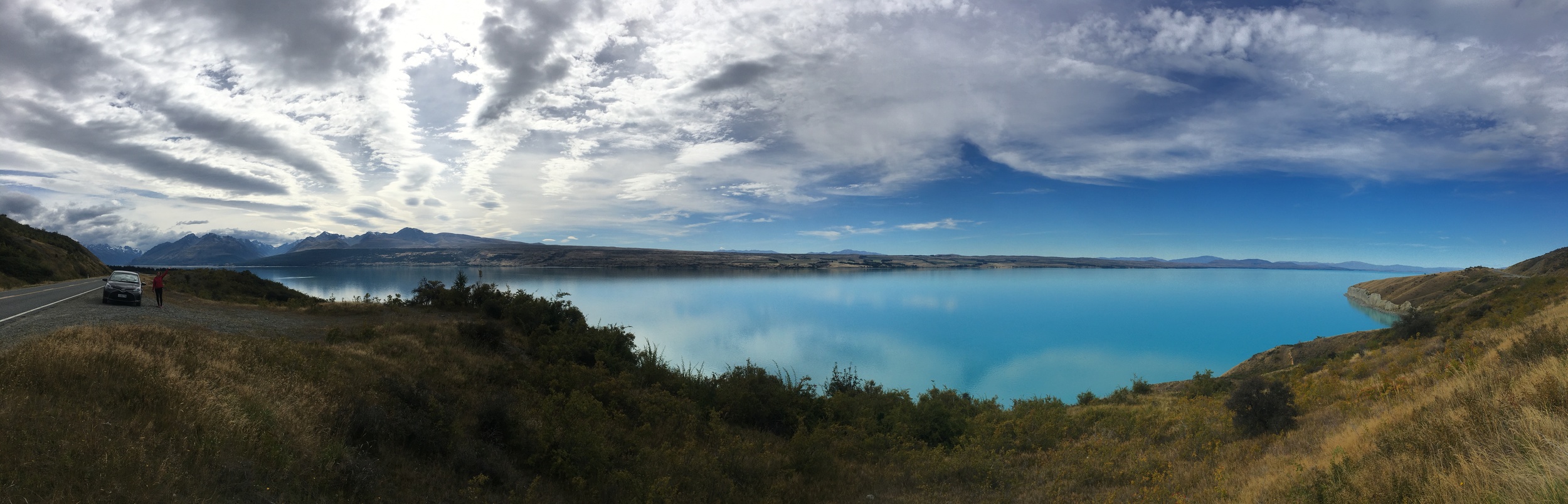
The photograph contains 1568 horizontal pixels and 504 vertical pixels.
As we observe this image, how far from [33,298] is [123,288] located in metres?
3.94

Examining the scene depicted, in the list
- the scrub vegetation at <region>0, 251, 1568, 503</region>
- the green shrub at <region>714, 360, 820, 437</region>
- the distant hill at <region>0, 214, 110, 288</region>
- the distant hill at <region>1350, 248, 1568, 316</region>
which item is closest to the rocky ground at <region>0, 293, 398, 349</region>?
the scrub vegetation at <region>0, 251, 1568, 503</region>

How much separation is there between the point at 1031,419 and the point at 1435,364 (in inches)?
287

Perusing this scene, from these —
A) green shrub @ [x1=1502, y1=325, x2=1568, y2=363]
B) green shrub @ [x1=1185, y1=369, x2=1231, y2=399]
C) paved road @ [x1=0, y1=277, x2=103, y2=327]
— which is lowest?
green shrub @ [x1=1185, y1=369, x2=1231, y2=399]

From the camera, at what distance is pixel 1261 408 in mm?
10055

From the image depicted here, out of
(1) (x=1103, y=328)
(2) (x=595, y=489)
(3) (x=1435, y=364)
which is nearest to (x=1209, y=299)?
(1) (x=1103, y=328)

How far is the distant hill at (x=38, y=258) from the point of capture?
2686 centimetres

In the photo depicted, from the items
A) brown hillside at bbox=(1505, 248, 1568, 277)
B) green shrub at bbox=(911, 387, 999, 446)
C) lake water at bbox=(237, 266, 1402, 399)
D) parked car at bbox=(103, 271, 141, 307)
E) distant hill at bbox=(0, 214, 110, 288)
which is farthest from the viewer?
brown hillside at bbox=(1505, 248, 1568, 277)

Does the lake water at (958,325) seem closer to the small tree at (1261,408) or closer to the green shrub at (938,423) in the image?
the green shrub at (938,423)

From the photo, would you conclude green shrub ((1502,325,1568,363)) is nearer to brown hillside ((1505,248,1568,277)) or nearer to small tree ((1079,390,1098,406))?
small tree ((1079,390,1098,406))

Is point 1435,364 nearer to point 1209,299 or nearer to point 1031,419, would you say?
point 1031,419

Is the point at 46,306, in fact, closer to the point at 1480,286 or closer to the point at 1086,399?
the point at 1086,399

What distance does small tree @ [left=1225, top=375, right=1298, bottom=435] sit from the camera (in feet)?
32.2

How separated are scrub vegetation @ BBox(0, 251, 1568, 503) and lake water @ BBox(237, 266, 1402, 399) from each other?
37.4ft

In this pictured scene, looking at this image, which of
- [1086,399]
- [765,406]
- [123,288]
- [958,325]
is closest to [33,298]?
[123,288]
